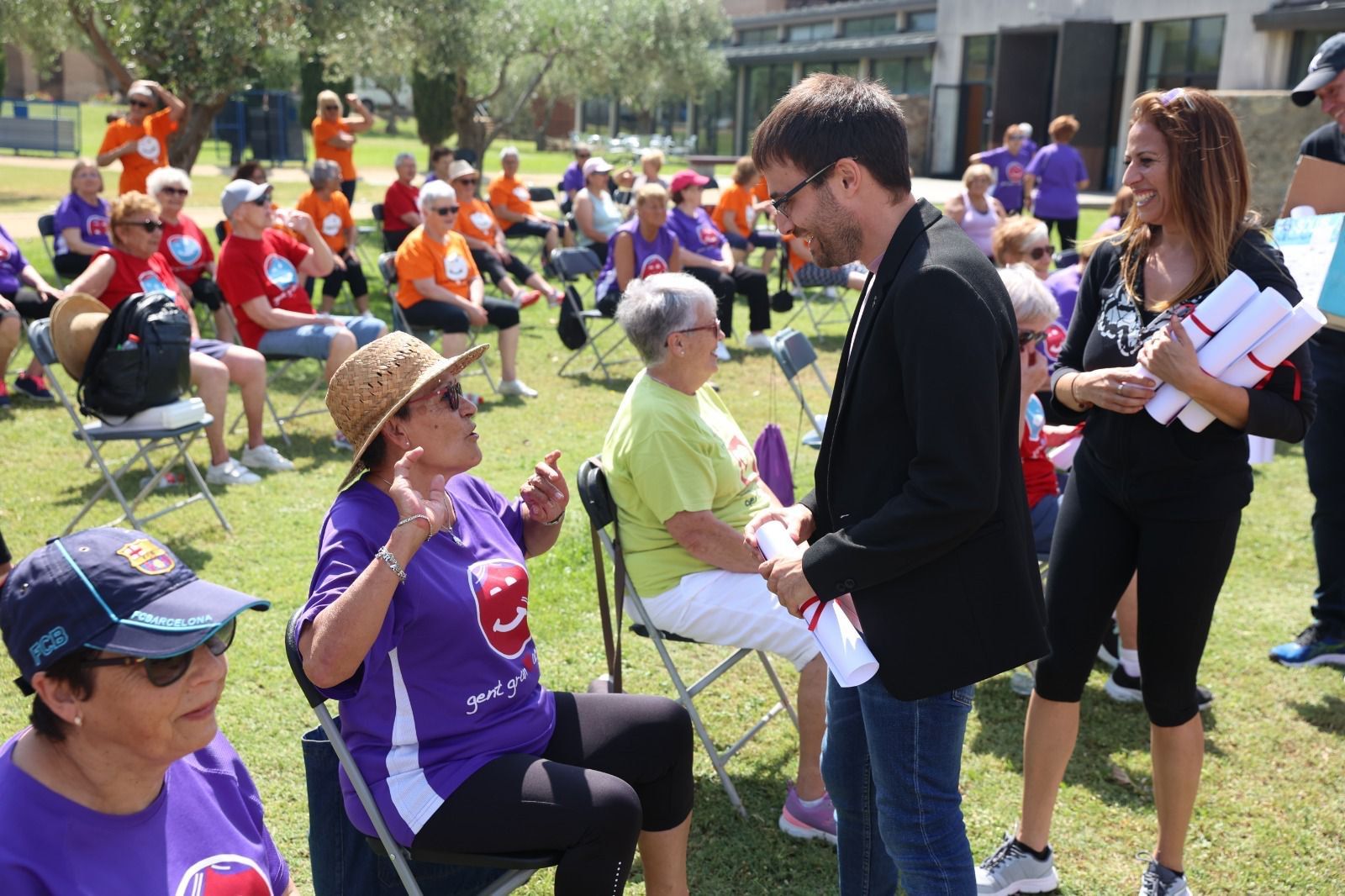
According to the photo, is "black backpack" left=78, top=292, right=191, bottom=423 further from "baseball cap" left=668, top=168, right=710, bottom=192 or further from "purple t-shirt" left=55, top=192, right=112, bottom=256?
"baseball cap" left=668, top=168, right=710, bottom=192

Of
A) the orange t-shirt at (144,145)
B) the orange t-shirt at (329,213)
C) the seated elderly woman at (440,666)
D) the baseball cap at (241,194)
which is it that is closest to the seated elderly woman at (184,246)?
the baseball cap at (241,194)

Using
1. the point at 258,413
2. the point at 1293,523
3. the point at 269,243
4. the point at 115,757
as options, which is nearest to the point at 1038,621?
the point at 115,757

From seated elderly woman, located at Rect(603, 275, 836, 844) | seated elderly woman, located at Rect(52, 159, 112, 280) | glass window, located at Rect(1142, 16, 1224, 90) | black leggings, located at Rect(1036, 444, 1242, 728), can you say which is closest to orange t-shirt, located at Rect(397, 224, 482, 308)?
seated elderly woman, located at Rect(52, 159, 112, 280)

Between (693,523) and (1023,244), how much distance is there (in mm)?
3126

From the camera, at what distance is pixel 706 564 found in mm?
3469

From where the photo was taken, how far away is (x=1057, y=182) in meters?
14.0

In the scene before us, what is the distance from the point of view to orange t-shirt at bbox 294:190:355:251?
1027cm

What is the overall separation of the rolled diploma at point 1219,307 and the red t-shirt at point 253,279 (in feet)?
19.1

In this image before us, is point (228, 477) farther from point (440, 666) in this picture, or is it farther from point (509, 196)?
point (509, 196)

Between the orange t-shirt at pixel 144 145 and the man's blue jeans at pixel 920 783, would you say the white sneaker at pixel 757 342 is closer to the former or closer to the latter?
the orange t-shirt at pixel 144 145

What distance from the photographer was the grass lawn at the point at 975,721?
3.27 meters

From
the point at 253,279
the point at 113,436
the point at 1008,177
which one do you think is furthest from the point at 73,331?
the point at 1008,177

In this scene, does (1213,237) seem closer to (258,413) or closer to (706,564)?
(706,564)

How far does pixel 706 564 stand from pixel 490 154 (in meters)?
38.0
